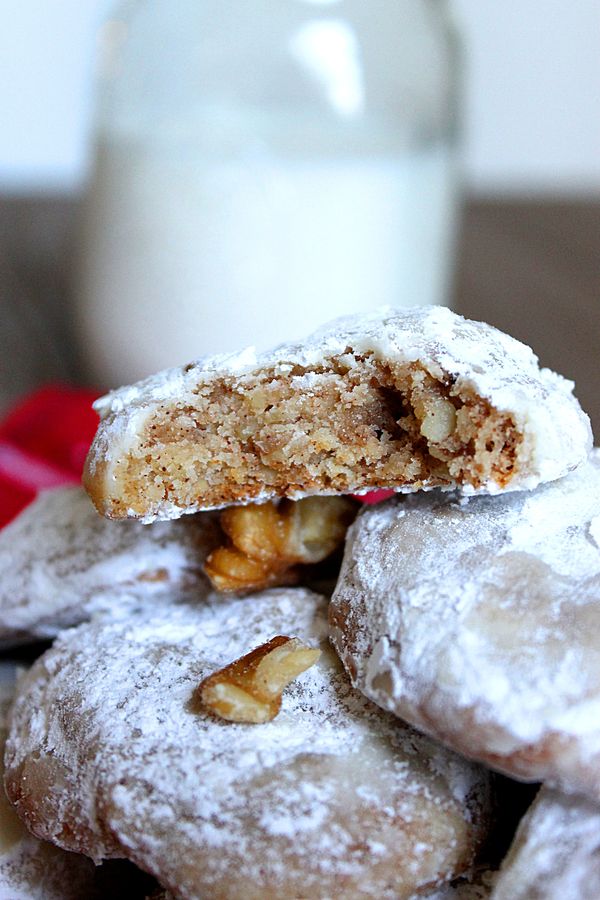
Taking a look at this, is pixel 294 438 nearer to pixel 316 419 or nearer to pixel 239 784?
pixel 316 419

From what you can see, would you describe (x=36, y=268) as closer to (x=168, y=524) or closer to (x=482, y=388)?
(x=168, y=524)

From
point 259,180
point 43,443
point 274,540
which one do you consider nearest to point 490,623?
point 274,540

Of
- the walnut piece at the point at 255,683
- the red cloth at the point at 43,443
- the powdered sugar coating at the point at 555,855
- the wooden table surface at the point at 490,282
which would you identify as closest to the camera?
the powdered sugar coating at the point at 555,855

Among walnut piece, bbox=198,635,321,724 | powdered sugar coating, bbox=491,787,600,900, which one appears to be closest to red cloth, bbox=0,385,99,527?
walnut piece, bbox=198,635,321,724

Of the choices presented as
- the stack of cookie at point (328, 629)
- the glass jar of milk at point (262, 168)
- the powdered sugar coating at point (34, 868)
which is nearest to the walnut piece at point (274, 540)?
the stack of cookie at point (328, 629)

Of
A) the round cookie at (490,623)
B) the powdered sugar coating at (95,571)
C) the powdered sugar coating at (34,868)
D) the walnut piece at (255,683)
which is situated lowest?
the powdered sugar coating at (34,868)

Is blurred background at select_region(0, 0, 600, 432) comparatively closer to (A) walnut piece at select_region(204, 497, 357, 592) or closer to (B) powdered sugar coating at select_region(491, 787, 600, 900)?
(A) walnut piece at select_region(204, 497, 357, 592)

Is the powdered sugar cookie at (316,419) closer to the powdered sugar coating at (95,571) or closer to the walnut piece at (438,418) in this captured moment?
the walnut piece at (438,418)
